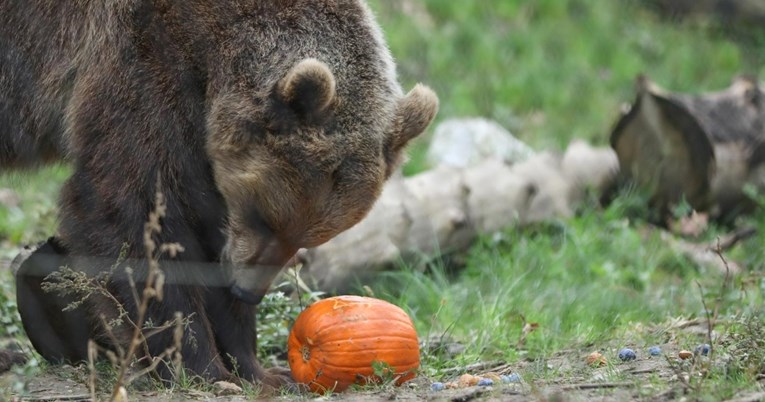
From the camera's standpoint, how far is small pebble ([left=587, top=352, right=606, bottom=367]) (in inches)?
194

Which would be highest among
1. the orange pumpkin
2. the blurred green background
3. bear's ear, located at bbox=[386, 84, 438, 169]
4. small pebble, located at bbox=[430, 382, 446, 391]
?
bear's ear, located at bbox=[386, 84, 438, 169]

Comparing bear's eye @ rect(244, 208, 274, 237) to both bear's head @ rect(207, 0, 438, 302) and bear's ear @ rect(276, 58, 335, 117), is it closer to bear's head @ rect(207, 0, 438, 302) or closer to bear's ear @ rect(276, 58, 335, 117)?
bear's head @ rect(207, 0, 438, 302)

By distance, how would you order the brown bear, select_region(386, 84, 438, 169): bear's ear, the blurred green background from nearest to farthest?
the brown bear
select_region(386, 84, 438, 169): bear's ear
the blurred green background

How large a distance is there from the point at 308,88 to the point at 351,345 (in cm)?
112

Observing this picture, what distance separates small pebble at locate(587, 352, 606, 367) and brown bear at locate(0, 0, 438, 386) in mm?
1247

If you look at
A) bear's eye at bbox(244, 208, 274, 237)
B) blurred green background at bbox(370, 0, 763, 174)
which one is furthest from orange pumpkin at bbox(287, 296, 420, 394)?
blurred green background at bbox(370, 0, 763, 174)

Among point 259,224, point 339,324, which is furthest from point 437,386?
point 259,224

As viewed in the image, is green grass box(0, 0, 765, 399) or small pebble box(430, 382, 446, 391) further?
→ green grass box(0, 0, 765, 399)

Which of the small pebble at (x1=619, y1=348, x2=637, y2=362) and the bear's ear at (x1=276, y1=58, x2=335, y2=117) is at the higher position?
the bear's ear at (x1=276, y1=58, x2=335, y2=117)

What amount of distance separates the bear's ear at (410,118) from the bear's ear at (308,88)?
488 millimetres

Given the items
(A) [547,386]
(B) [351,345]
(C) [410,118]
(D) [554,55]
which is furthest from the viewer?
(D) [554,55]

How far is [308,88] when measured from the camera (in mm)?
4691

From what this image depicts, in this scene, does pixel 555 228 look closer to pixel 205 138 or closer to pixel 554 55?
pixel 205 138

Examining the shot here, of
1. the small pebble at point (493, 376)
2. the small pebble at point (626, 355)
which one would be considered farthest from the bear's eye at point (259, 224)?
the small pebble at point (626, 355)
